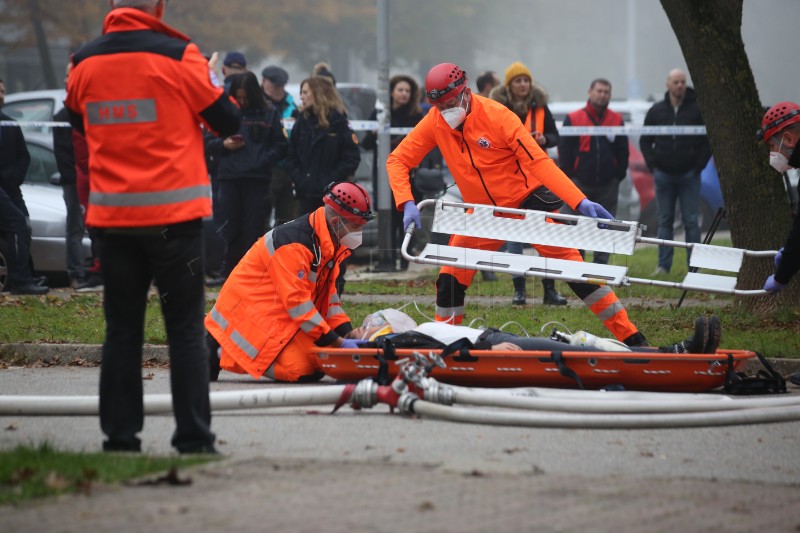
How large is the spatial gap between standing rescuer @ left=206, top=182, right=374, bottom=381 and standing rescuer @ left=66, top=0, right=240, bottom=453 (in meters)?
1.98

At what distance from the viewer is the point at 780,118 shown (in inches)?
298

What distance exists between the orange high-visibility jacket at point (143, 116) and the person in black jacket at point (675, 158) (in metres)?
8.70

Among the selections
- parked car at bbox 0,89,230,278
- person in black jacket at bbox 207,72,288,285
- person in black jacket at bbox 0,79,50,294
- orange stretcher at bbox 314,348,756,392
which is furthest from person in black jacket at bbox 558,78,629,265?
orange stretcher at bbox 314,348,756,392

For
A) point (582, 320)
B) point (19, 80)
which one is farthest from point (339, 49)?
point (582, 320)

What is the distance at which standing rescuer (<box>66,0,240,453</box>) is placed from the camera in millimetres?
5402

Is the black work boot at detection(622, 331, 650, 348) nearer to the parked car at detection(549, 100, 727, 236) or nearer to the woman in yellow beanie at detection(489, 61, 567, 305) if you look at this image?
the woman in yellow beanie at detection(489, 61, 567, 305)

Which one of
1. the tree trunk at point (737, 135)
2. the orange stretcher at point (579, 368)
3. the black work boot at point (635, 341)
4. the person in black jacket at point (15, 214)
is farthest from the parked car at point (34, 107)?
the orange stretcher at point (579, 368)

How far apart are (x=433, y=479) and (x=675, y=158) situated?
9188mm

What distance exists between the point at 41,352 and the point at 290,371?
2475mm

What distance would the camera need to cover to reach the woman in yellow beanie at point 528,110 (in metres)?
11.6

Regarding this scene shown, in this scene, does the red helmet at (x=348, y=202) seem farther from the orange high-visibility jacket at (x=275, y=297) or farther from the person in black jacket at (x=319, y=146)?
the person in black jacket at (x=319, y=146)

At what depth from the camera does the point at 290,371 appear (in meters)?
7.66

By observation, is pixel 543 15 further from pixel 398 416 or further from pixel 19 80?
pixel 398 416

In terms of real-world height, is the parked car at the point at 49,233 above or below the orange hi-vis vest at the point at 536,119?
below
